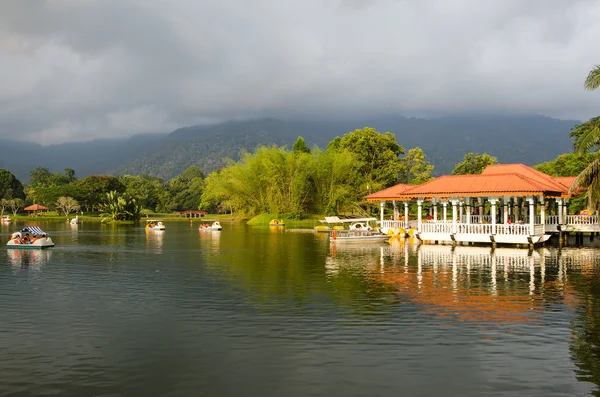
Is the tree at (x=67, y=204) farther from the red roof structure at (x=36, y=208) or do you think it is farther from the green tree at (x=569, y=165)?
the green tree at (x=569, y=165)

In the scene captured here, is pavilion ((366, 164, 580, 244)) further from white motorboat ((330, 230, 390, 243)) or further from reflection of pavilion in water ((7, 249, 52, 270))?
reflection of pavilion in water ((7, 249, 52, 270))

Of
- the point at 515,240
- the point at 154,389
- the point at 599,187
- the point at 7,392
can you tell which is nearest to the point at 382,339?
the point at 154,389

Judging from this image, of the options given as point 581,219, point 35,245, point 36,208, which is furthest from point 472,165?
point 36,208

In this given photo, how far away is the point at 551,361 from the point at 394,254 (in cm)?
2083

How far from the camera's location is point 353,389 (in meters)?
9.40

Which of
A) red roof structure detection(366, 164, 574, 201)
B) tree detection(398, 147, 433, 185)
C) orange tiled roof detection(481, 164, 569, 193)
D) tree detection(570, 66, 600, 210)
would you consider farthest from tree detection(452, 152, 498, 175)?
tree detection(570, 66, 600, 210)

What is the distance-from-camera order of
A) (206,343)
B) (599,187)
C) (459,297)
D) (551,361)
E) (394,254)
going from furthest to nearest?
(394,254) → (599,187) → (459,297) → (206,343) → (551,361)

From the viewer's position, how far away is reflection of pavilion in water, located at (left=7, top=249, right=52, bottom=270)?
1080 inches

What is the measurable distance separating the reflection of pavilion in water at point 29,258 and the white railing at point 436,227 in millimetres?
24118

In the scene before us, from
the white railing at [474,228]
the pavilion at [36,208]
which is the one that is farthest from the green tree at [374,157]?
the pavilion at [36,208]

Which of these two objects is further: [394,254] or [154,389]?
[394,254]

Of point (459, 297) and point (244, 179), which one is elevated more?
point (244, 179)

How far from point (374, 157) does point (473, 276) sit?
55995 mm

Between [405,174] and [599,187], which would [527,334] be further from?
[405,174]
